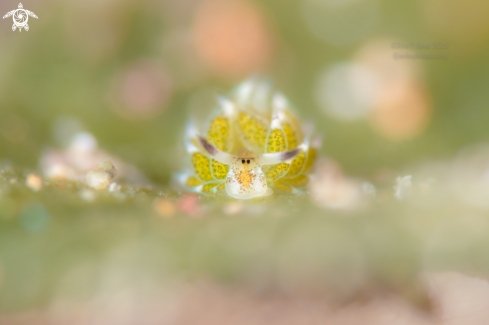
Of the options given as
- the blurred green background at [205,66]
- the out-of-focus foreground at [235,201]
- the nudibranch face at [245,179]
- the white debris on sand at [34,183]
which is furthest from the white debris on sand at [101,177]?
the blurred green background at [205,66]

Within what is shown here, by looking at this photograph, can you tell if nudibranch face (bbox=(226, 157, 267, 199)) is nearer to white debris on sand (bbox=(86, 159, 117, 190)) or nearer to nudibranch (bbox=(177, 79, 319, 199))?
nudibranch (bbox=(177, 79, 319, 199))

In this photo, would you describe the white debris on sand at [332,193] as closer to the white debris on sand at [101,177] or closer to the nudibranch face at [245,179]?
the nudibranch face at [245,179]

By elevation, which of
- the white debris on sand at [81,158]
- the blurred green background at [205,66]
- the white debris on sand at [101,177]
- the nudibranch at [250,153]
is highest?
the blurred green background at [205,66]

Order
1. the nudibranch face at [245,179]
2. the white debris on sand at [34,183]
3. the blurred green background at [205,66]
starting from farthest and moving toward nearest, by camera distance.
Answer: the blurred green background at [205,66] < the nudibranch face at [245,179] < the white debris on sand at [34,183]

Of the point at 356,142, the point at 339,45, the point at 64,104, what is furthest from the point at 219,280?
the point at 339,45

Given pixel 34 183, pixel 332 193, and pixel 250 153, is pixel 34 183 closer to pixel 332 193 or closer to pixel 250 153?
pixel 250 153

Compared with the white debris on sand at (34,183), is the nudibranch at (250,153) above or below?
above

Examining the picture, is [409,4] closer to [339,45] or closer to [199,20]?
[339,45]

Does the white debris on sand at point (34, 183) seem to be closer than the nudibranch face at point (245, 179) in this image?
Yes

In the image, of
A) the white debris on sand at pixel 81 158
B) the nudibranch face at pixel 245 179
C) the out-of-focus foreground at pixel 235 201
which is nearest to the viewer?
the out-of-focus foreground at pixel 235 201
